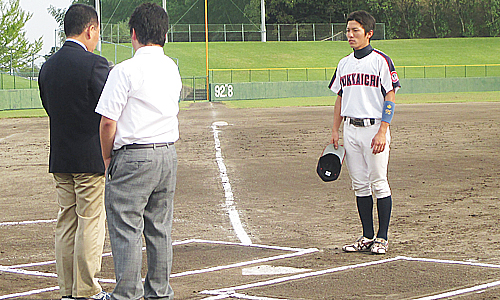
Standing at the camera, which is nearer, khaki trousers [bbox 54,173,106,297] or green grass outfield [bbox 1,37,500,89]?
khaki trousers [bbox 54,173,106,297]

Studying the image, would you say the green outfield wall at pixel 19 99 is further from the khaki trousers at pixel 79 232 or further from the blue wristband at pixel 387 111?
the khaki trousers at pixel 79 232

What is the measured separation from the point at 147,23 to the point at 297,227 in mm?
3725

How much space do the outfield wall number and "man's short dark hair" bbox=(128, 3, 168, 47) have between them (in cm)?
3941

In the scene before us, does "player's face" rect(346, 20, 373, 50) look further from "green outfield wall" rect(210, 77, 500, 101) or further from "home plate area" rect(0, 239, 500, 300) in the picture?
"green outfield wall" rect(210, 77, 500, 101)

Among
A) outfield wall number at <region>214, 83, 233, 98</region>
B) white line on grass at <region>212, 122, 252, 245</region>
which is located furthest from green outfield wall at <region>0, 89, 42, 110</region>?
white line on grass at <region>212, 122, 252, 245</region>

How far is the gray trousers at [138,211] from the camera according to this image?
12.3 ft

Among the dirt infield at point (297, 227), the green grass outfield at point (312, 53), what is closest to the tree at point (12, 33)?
the green grass outfield at point (312, 53)

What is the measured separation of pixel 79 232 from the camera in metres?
4.27

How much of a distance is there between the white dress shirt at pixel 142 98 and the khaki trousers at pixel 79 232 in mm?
661

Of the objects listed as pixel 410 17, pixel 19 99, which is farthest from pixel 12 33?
pixel 410 17

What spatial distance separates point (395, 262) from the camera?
5.28 metres

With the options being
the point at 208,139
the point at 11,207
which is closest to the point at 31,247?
the point at 11,207

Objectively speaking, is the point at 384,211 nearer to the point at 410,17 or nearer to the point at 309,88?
the point at 309,88

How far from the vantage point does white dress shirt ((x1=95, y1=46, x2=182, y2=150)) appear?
11.9 ft
